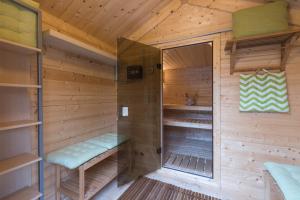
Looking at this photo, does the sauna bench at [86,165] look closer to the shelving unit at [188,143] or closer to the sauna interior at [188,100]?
the shelving unit at [188,143]

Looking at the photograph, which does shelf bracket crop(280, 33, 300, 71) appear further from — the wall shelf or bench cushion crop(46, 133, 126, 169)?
bench cushion crop(46, 133, 126, 169)

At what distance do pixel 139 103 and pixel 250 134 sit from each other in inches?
56.1

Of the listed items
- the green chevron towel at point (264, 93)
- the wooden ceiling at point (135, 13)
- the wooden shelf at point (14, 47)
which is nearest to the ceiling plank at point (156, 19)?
the wooden ceiling at point (135, 13)

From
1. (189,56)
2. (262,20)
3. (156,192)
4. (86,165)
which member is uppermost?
(189,56)

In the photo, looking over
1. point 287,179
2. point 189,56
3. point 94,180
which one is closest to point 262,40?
point 287,179

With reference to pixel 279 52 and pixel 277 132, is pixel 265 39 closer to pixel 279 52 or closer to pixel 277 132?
pixel 279 52

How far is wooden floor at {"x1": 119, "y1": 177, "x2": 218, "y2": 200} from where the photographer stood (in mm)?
1866

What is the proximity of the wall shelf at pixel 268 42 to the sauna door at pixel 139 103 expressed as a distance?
0.98 m

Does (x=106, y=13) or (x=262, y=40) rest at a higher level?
(x=106, y=13)

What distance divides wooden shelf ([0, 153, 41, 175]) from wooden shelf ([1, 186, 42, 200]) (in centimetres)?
28

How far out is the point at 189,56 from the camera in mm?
3309

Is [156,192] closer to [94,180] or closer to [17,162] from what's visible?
[94,180]

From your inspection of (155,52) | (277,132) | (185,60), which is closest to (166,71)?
(185,60)

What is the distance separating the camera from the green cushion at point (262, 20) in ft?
4.80
